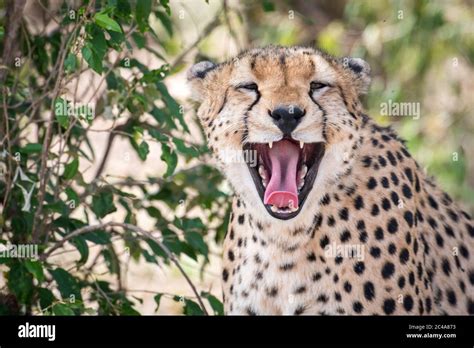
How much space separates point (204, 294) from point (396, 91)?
2466 mm

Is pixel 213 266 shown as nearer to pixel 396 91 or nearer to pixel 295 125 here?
pixel 396 91

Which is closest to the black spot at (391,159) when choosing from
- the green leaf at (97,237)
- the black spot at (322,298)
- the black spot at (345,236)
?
the black spot at (345,236)

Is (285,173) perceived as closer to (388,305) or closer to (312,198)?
(312,198)

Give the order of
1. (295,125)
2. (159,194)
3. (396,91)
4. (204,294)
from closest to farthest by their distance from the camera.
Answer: (295,125) → (204,294) → (159,194) → (396,91)

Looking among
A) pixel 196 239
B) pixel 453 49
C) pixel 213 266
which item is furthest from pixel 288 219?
pixel 453 49

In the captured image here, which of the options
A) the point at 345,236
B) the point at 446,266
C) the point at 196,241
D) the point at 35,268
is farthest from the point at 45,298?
the point at 446,266

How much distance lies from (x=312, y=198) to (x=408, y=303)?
0.48 m

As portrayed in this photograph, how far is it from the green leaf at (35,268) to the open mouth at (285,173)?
84 centimetres

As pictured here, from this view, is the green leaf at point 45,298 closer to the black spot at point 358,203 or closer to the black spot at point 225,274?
the black spot at point 225,274

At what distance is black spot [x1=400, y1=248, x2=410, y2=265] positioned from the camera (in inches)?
155

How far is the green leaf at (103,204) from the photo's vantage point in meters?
4.48

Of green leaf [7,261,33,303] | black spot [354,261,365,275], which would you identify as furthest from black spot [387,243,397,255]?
green leaf [7,261,33,303]

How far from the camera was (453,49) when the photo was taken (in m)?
7.50

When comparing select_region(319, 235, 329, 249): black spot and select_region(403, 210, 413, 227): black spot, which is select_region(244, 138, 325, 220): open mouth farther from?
select_region(403, 210, 413, 227): black spot
